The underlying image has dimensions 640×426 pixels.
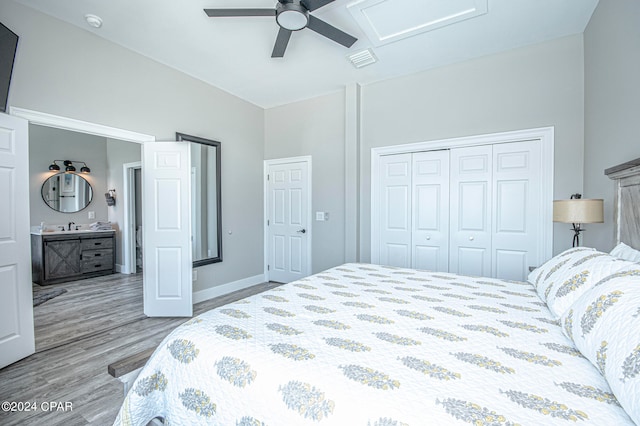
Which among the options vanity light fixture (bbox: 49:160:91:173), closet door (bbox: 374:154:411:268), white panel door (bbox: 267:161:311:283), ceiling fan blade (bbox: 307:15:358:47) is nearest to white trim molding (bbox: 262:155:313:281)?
white panel door (bbox: 267:161:311:283)

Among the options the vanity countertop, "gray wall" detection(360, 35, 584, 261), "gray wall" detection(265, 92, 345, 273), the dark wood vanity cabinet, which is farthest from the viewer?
the vanity countertop

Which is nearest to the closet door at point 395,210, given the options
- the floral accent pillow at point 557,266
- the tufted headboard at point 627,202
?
the floral accent pillow at point 557,266

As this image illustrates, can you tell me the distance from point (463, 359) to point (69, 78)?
3.69 meters

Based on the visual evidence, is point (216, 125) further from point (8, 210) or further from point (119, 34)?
point (8, 210)

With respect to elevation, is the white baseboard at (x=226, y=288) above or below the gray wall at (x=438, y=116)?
below

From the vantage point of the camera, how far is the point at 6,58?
2199mm

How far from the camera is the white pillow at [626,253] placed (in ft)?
4.76

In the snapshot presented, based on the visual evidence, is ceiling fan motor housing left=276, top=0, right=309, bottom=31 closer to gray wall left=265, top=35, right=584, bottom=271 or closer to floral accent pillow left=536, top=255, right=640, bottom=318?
gray wall left=265, top=35, right=584, bottom=271

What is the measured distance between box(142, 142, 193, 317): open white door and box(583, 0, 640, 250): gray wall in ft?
12.5

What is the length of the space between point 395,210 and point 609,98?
2.17 meters

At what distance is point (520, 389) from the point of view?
0.87 metres

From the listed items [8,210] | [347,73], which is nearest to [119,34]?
[8,210]

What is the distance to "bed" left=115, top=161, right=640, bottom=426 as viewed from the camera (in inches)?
31.7

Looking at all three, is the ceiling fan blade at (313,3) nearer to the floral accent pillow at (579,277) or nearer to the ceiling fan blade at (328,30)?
the ceiling fan blade at (328,30)
